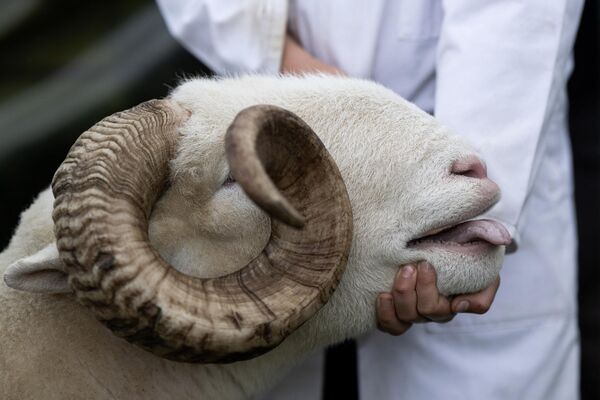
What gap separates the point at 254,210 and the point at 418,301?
494 millimetres

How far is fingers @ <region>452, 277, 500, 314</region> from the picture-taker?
76.0 inches

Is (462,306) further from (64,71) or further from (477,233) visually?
(64,71)

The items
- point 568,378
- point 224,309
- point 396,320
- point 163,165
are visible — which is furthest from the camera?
point 568,378

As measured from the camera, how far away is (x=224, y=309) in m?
1.54

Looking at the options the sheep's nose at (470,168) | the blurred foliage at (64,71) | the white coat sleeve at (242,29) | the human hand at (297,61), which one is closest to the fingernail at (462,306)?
the sheep's nose at (470,168)

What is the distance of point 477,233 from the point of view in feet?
6.08

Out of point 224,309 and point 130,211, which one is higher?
point 130,211

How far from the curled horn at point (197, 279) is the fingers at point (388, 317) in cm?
33

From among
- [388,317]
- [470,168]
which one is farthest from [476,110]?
[388,317]

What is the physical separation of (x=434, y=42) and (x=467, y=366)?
1125 millimetres

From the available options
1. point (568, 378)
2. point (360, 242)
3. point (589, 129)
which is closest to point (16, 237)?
point (360, 242)

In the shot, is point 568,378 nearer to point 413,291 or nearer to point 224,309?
point 413,291

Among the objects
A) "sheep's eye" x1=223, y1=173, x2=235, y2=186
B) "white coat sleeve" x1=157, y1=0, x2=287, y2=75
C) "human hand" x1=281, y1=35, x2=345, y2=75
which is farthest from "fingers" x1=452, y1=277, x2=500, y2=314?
"white coat sleeve" x1=157, y1=0, x2=287, y2=75

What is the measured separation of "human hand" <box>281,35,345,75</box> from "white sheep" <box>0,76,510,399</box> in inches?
19.8
